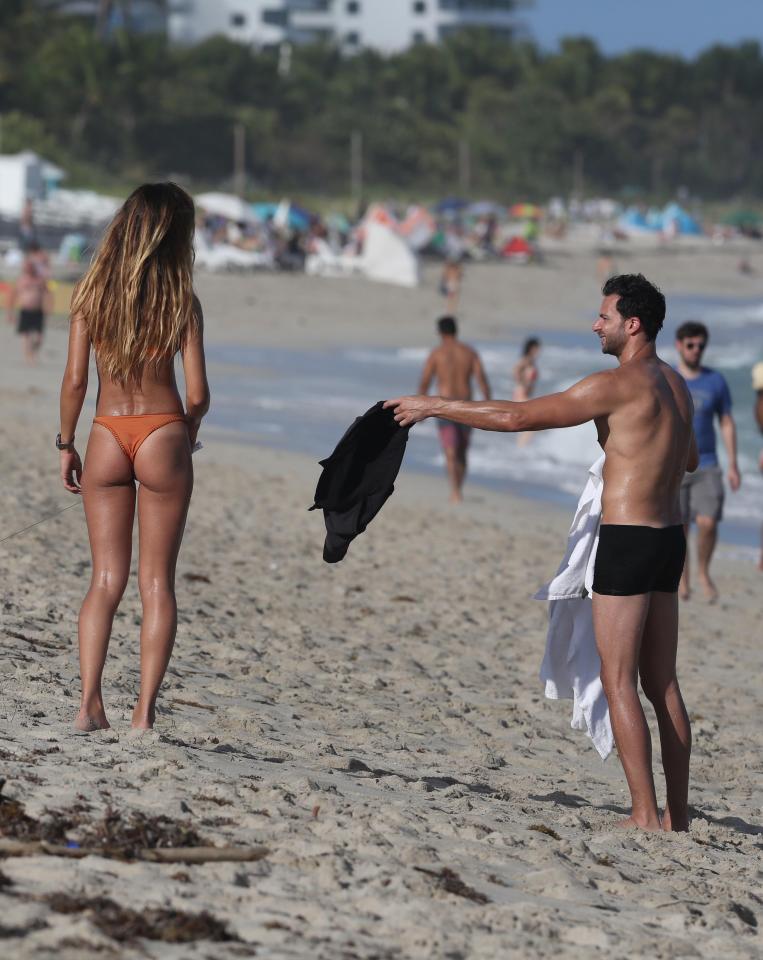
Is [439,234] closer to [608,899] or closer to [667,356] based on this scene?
[667,356]

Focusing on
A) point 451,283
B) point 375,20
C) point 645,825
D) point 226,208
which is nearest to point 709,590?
point 645,825

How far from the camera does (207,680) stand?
6180mm

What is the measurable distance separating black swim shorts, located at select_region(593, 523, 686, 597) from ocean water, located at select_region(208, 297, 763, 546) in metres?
7.67

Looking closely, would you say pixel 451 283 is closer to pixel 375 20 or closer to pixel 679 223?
pixel 679 223

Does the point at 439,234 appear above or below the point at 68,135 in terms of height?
below

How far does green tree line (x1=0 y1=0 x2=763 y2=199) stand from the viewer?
220 feet

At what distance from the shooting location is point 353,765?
5.14 metres

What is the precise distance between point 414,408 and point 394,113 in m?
85.5

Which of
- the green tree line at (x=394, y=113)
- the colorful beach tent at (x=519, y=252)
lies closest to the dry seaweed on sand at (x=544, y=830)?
the colorful beach tent at (x=519, y=252)

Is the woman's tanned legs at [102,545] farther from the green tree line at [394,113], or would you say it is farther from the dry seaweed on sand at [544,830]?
the green tree line at [394,113]

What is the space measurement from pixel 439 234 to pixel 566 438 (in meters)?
33.1

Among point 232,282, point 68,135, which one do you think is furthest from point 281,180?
point 232,282

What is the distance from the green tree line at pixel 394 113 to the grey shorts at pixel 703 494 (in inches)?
2127

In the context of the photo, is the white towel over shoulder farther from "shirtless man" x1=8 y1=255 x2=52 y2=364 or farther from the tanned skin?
"shirtless man" x1=8 y1=255 x2=52 y2=364
